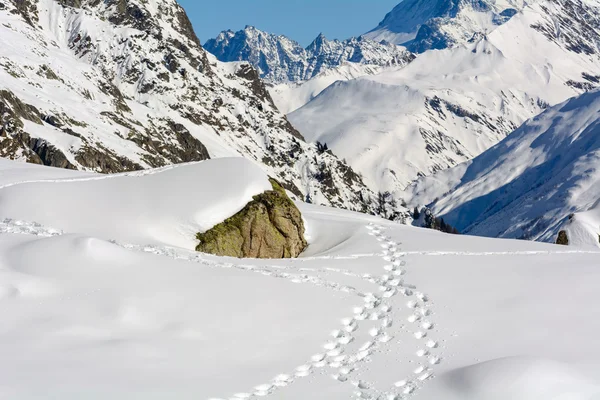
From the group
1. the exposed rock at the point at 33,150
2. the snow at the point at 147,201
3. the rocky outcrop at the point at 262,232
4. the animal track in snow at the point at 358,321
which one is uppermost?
the exposed rock at the point at 33,150

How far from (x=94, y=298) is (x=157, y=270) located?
104 inches

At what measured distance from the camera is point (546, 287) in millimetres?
20109

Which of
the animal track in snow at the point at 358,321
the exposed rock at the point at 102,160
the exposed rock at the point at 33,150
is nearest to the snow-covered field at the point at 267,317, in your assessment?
the animal track in snow at the point at 358,321

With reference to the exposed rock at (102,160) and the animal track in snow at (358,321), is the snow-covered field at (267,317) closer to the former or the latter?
the animal track in snow at (358,321)

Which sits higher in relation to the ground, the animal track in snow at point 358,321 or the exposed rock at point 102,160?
the exposed rock at point 102,160

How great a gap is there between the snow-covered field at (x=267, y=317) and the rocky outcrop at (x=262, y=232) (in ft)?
5.61

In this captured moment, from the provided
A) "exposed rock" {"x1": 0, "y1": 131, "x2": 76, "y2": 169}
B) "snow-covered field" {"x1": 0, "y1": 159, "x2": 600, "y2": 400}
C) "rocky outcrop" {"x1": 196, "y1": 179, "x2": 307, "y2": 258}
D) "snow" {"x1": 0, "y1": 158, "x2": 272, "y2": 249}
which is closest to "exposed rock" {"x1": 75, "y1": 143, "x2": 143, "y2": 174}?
"exposed rock" {"x1": 0, "y1": 131, "x2": 76, "y2": 169}

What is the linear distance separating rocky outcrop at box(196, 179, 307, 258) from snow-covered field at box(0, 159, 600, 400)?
1710 mm

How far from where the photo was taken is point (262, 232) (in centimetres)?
2997

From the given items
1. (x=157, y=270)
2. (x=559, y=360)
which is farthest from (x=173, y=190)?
(x=559, y=360)

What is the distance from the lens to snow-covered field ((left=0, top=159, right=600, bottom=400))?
43.4 ft

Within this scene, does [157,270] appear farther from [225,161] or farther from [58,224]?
[225,161]

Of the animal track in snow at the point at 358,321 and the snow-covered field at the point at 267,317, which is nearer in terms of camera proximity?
the snow-covered field at the point at 267,317

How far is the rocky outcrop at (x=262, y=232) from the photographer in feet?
91.0
